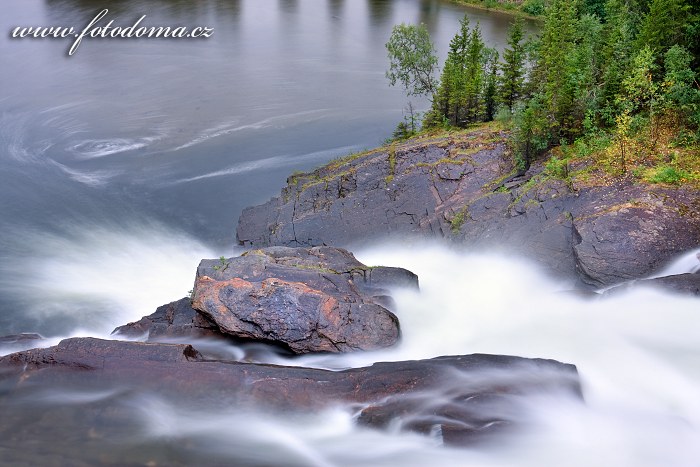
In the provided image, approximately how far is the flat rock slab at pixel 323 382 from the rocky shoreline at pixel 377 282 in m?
0.03

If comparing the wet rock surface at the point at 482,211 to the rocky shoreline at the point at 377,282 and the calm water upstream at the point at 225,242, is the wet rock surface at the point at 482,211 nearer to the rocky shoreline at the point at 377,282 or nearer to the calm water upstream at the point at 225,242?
the rocky shoreline at the point at 377,282

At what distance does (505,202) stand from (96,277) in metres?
13.3

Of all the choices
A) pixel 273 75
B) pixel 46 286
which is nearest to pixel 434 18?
pixel 273 75

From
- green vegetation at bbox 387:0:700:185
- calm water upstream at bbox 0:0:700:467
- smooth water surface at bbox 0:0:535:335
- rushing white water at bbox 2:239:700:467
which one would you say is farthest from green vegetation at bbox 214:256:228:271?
green vegetation at bbox 387:0:700:185

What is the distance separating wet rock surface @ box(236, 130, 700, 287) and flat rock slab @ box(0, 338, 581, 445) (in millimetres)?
5992

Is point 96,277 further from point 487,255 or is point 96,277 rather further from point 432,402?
point 432,402

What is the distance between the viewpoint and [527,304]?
648 inches

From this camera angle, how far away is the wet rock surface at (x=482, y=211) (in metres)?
16.6

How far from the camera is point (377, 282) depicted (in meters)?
16.5

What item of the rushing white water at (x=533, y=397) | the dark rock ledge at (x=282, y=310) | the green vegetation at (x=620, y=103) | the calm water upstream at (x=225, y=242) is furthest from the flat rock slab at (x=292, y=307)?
the green vegetation at (x=620, y=103)

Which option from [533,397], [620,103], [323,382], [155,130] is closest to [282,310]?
[323,382]

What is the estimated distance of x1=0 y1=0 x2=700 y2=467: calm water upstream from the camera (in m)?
11.0

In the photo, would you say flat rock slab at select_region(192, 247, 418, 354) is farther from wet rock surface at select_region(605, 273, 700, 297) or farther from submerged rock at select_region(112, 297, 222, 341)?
wet rock surface at select_region(605, 273, 700, 297)

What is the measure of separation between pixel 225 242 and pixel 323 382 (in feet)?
45.8
